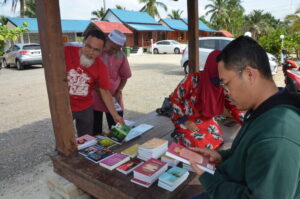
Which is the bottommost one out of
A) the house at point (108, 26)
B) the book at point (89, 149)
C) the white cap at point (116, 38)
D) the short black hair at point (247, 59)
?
the book at point (89, 149)

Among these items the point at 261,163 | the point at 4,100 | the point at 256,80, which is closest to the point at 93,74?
the point at 256,80

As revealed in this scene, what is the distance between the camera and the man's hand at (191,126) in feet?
7.70

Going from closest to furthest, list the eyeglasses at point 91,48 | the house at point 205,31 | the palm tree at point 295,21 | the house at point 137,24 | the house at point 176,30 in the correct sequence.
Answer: the eyeglasses at point 91,48, the palm tree at point 295,21, the house at point 137,24, the house at point 176,30, the house at point 205,31

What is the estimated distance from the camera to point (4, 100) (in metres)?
7.39

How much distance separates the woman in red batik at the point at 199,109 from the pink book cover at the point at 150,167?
580 mm

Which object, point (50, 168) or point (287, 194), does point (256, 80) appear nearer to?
point (287, 194)

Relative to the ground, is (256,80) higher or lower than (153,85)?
higher

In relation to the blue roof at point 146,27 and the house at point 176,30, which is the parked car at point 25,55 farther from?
the house at point 176,30

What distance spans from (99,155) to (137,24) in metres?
28.4

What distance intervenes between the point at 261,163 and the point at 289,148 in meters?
0.11

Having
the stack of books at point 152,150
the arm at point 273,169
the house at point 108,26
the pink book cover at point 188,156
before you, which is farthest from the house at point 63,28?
the arm at point 273,169

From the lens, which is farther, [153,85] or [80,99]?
[153,85]

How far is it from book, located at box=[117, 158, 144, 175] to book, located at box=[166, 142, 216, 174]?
0.49 metres

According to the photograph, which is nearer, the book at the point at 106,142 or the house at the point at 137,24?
the book at the point at 106,142
